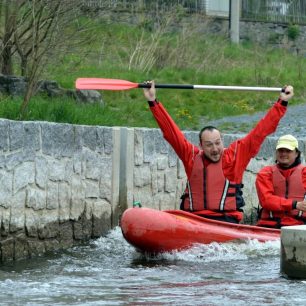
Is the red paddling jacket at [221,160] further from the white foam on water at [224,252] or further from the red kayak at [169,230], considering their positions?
the white foam on water at [224,252]

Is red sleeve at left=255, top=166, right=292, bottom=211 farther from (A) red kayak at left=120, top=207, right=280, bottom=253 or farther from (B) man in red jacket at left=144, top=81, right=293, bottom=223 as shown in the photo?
(A) red kayak at left=120, top=207, right=280, bottom=253

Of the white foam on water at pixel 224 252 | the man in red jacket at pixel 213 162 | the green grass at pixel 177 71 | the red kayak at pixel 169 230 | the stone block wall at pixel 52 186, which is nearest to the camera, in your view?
the stone block wall at pixel 52 186

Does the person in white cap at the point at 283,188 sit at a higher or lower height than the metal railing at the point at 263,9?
lower

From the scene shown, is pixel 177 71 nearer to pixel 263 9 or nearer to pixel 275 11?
pixel 263 9

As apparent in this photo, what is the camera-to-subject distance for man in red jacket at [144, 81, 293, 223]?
1141cm

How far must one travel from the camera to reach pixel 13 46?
51.1 ft

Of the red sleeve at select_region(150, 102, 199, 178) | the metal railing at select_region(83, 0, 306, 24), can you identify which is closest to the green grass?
the red sleeve at select_region(150, 102, 199, 178)

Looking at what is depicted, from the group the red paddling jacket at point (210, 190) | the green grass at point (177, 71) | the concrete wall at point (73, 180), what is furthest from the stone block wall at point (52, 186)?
the green grass at point (177, 71)

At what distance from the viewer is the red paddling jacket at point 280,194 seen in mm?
11750

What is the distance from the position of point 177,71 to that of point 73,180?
11329mm

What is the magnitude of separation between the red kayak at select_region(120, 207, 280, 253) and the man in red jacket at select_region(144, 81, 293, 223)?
0.40m

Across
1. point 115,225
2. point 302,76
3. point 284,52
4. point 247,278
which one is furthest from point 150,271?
point 284,52

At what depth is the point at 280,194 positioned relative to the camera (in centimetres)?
1195

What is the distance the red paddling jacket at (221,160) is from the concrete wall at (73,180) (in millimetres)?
689
